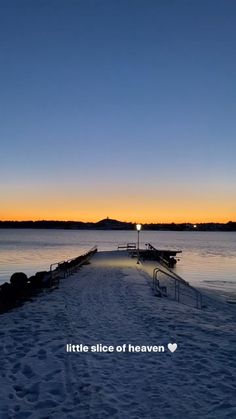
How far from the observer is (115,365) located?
8.88 metres

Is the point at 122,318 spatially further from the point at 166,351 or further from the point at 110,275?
the point at 110,275

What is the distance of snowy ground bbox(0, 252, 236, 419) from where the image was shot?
6742 mm

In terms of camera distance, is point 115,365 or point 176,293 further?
point 176,293

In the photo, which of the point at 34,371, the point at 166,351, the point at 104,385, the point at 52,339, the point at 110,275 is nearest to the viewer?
the point at 104,385

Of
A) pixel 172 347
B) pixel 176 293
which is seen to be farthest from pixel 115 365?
pixel 176 293

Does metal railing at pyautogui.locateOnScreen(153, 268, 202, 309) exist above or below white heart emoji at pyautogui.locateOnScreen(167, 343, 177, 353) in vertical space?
below

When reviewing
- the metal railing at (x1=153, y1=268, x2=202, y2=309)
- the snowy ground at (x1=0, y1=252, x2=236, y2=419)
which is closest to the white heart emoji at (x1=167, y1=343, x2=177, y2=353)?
the snowy ground at (x1=0, y1=252, x2=236, y2=419)

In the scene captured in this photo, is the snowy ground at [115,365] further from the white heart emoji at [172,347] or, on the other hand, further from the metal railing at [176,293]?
the metal railing at [176,293]

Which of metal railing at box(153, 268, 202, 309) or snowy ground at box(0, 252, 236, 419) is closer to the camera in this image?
snowy ground at box(0, 252, 236, 419)

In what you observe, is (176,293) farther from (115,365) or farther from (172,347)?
(115,365)

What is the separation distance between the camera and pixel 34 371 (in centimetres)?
836

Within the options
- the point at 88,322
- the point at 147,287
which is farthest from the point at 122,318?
the point at 147,287

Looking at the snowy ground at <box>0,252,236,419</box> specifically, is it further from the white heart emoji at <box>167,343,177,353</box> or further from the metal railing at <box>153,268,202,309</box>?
the metal railing at <box>153,268,202,309</box>

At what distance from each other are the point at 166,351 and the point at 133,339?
1231 mm
